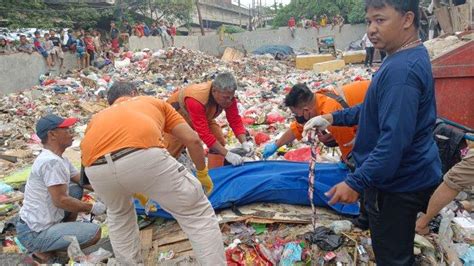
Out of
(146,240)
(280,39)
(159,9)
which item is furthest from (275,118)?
(159,9)

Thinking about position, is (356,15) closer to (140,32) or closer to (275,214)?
(140,32)

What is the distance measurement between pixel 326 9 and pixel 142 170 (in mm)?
26433

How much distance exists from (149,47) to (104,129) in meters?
18.8

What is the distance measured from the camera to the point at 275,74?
17062 millimetres

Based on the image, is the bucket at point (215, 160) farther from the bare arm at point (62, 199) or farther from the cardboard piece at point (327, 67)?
the cardboard piece at point (327, 67)

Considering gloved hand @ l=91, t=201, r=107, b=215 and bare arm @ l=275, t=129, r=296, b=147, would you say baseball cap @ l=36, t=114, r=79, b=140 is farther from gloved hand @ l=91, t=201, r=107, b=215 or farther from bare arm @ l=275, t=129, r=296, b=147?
bare arm @ l=275, t=129, r=296, b=147

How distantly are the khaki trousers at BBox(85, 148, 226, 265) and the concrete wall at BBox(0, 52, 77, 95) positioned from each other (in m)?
11.8

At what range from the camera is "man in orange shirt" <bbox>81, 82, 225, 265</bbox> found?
228 cm

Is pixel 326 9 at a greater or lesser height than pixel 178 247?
greater

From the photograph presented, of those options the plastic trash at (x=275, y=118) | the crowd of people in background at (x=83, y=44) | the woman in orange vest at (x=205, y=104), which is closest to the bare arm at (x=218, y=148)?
the woman in orange vest at (x=205, y=104)

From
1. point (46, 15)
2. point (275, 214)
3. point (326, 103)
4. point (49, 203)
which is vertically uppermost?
point (46, 15)

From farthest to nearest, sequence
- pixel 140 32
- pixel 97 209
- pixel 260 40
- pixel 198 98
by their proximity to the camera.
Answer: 1. pixel 260 40
2. pixel 140 32
3. pixel 198 98
4. pixel 97 209

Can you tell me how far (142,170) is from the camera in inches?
89.7

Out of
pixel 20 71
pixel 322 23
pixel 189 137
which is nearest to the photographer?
pixel 189 137
